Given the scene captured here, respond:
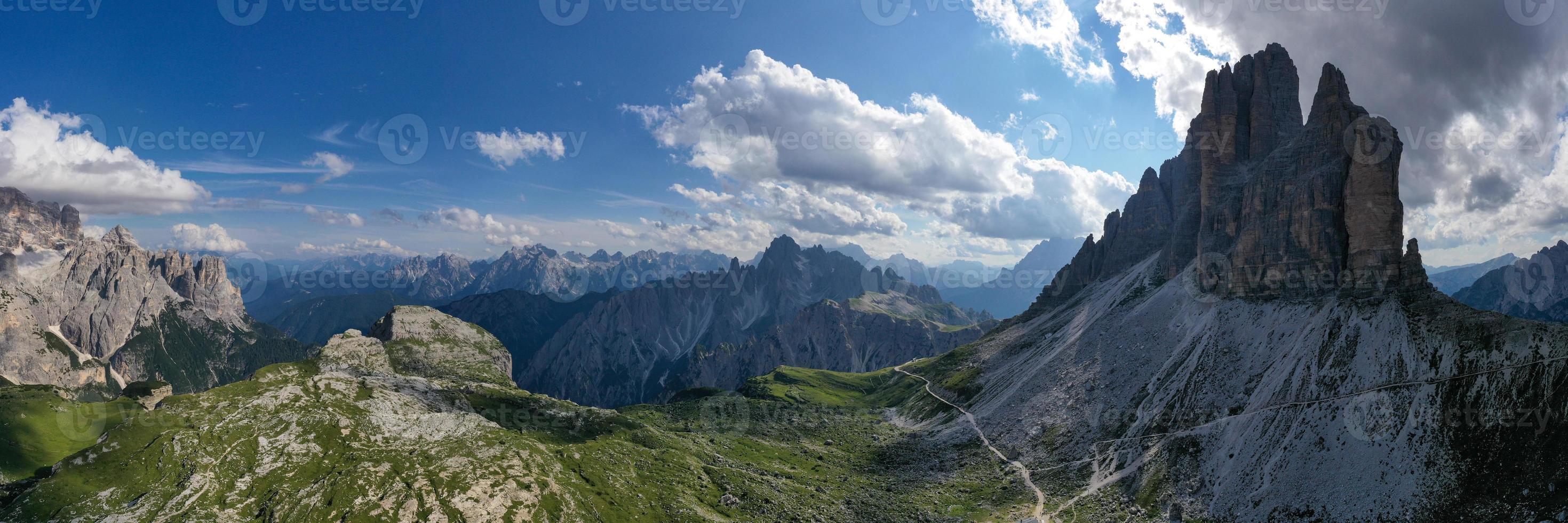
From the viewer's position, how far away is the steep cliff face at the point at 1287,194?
103 meters

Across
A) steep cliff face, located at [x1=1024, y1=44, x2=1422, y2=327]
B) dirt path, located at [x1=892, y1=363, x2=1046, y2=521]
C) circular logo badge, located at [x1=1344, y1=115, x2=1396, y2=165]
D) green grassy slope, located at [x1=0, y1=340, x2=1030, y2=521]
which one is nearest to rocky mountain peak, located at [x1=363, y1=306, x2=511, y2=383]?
green grassy slope, located at [x1=0, y1=340, x2=1030, y2=521]

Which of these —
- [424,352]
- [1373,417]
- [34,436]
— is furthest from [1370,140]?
[34,436]

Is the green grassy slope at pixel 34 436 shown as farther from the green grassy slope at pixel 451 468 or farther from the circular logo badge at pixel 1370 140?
the circular logo badge at pixel 1370 140

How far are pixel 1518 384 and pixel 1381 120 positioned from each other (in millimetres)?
63658

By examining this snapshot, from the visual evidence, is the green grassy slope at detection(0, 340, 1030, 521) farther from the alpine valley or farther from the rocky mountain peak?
the rocky mountain peak

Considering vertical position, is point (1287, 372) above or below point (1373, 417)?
above

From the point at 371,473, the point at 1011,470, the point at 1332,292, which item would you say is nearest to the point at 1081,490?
the point at 1011,470

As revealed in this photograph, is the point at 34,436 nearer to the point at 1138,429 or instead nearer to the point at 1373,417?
the point at 1138,429

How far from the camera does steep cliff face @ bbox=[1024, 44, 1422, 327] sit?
103 m

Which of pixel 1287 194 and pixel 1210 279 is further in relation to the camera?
pixel 1210 279

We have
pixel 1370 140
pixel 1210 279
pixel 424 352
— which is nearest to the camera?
pixel 1370 140

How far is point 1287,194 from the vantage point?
122312 millimetres

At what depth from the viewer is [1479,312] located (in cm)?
7731

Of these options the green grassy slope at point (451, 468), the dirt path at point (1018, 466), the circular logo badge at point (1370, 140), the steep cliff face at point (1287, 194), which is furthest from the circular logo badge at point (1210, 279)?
the green grassy slope at point (451, 468)
